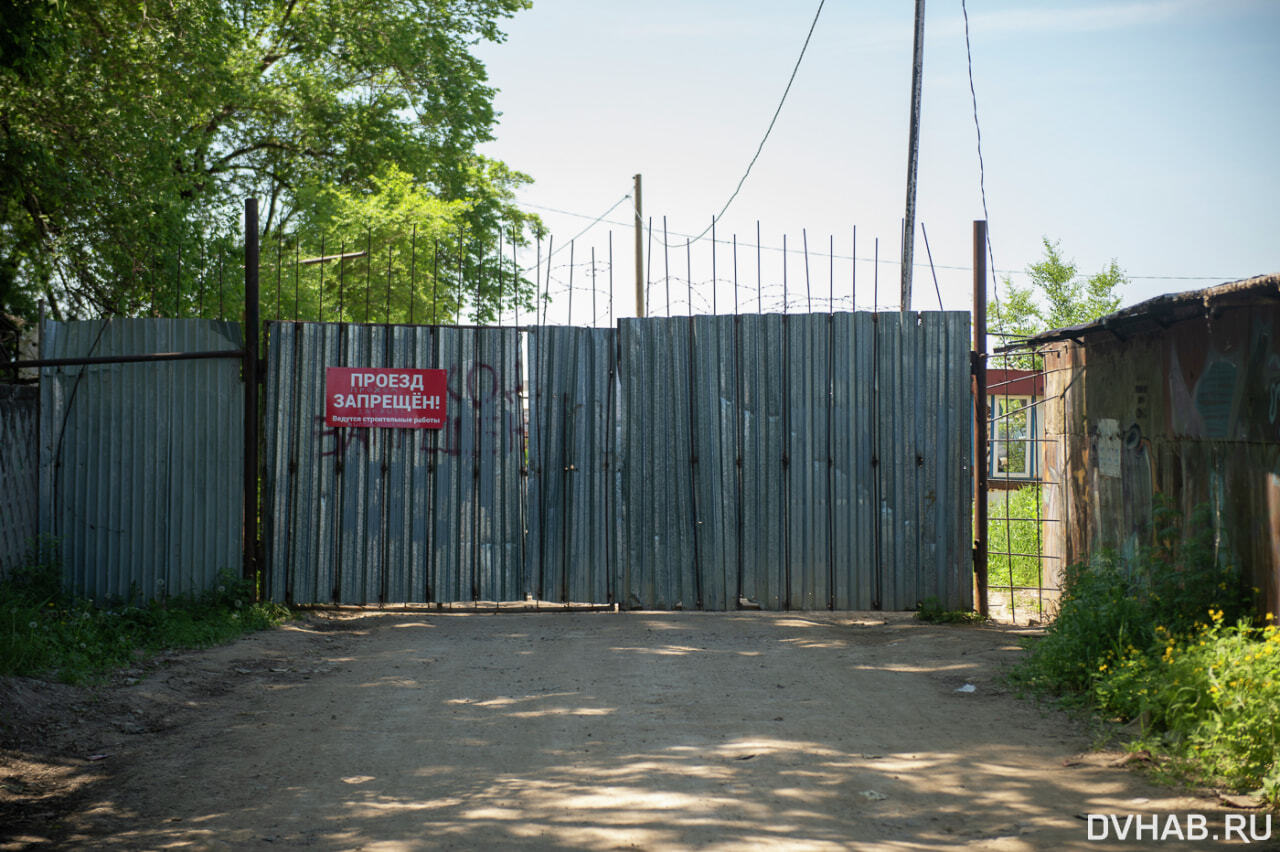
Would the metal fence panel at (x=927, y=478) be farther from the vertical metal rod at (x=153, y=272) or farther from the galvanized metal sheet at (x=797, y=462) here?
the vertical metal rod at (x=153, y=272)

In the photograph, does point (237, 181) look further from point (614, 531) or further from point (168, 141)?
point (614, 531)

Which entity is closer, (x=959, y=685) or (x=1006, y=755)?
(x=1006, y=755)

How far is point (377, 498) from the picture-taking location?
8.73 meters

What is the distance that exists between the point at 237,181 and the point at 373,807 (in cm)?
1923

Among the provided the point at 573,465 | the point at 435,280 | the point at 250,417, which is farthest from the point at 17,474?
the point at 573,465

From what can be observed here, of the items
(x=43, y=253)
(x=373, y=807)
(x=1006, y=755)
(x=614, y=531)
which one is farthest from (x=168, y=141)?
(x=1006, y=755)

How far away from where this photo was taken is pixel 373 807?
421cm

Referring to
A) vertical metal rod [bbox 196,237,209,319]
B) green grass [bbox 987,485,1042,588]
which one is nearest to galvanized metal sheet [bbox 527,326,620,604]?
vertical metal rod [bbox 196,237,209,319]

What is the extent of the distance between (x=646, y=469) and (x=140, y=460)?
4.37m

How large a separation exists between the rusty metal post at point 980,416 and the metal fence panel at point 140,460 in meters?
6.40

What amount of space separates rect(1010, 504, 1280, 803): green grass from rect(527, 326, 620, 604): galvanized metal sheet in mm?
3652

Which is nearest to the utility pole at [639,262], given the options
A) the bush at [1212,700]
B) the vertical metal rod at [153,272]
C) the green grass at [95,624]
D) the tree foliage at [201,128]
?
the tree foliage at [201,128]

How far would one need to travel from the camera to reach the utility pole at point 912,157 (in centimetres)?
1125

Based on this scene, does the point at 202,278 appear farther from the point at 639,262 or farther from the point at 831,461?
the point at 639,262
